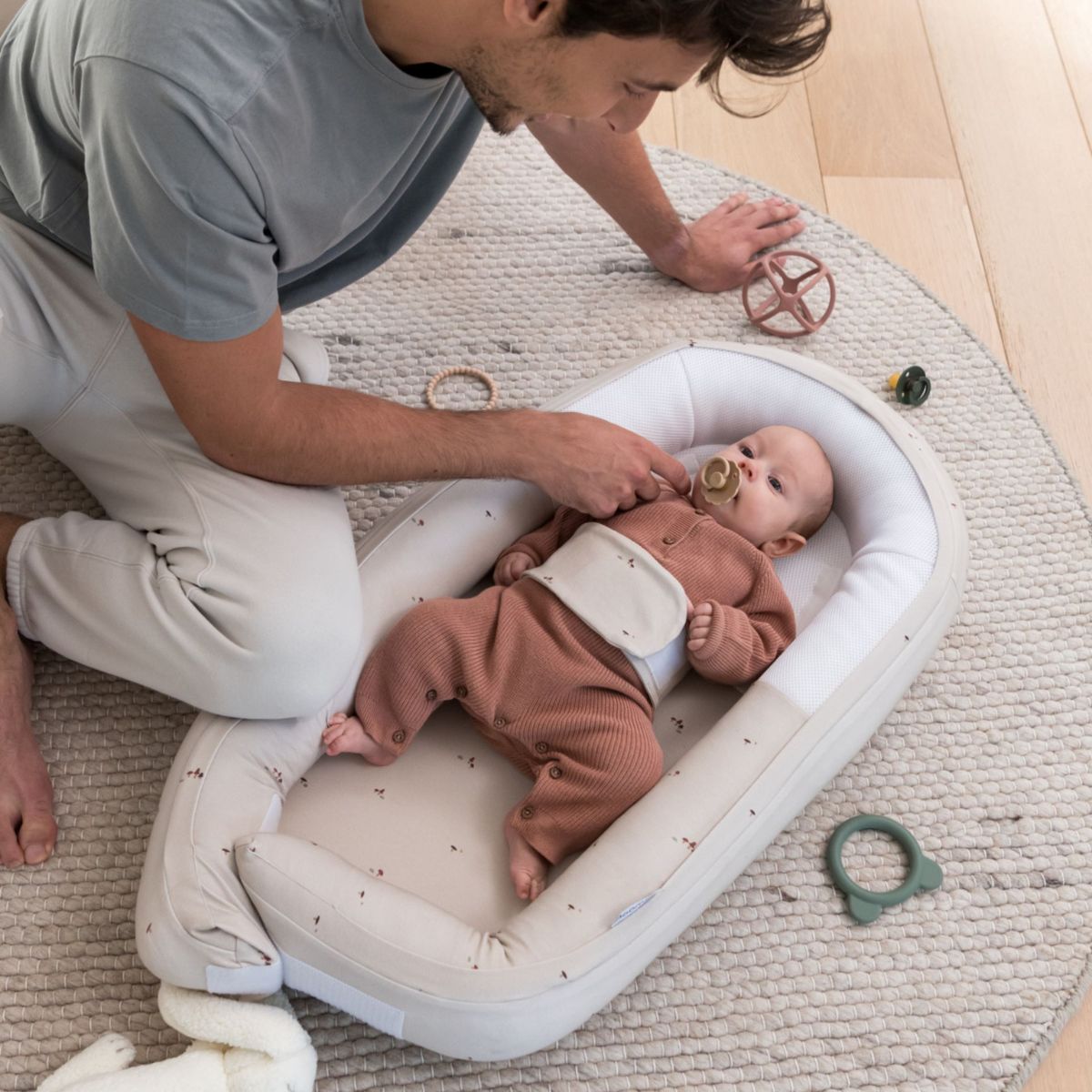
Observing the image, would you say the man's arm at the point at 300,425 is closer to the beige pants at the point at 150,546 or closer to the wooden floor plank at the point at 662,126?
the beige pants at the point at 150,546

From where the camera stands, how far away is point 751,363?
1.46 m

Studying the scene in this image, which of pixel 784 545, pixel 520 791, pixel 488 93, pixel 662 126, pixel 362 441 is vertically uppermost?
pixel 488 93

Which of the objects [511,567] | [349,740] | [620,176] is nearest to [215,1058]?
[349,740]

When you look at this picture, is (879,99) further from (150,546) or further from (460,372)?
(150,546)

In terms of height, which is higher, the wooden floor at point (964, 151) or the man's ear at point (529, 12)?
the man's ear at point (529, 12)

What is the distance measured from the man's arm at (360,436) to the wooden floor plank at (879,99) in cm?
96

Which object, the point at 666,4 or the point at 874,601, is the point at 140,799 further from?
the point at 666,4

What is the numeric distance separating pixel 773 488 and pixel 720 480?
0.08 m

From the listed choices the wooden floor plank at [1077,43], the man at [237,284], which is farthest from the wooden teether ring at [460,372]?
the wooden floor plank at [1077,43]

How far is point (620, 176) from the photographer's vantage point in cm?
156

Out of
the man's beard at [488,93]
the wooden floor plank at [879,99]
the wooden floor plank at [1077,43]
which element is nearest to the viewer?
the man's beard at [488,93]

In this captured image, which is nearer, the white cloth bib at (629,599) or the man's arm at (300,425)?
the man's arm at (300,425)

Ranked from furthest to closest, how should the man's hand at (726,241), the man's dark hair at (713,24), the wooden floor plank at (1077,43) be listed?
1. the wooden floor plank at (1077,43)
2. the man's hand at (726,241)
3. the man's dark hair at (713,24)

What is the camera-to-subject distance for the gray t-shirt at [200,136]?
2.94 feet
